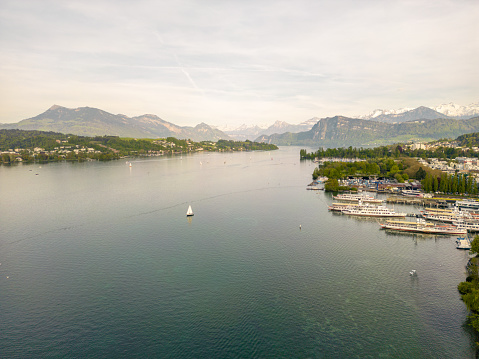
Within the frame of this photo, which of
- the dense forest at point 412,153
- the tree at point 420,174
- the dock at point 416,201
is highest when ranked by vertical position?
the dense forest at point 412,153

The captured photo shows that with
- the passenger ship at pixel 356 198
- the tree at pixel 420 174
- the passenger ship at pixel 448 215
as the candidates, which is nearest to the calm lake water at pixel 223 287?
the passenger ship at pixel 448 215

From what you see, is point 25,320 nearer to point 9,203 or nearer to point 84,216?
point 84,216

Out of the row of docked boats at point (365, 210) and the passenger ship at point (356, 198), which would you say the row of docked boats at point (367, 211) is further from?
the passenger ship at point (356, 198)

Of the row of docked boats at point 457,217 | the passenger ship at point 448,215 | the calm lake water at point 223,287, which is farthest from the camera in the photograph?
the passenger ship at point 448,215

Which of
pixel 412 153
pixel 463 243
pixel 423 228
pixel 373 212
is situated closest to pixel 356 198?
pixel 373 212

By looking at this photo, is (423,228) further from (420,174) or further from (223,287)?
(420,174)

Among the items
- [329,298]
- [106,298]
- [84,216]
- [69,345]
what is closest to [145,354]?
[69,345]

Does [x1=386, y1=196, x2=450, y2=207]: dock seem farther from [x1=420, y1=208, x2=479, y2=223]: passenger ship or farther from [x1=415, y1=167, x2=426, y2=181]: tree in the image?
[x1=415, y1=167, x2=426, y2=181]: tree
